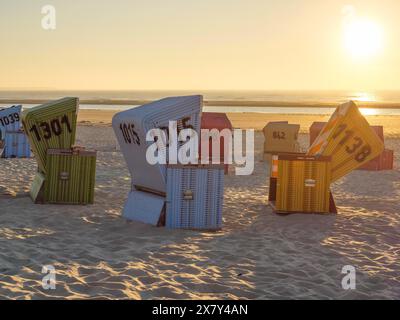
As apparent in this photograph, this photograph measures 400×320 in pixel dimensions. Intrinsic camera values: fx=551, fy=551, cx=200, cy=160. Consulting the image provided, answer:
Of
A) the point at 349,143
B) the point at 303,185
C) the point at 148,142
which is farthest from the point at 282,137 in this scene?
the point at 148,142

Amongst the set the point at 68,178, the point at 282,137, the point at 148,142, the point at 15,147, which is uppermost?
the point at 282,137

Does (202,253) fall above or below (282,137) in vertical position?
below

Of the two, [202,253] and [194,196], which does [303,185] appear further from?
[202,253]

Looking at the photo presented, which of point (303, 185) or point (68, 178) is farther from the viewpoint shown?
point (68, 178)

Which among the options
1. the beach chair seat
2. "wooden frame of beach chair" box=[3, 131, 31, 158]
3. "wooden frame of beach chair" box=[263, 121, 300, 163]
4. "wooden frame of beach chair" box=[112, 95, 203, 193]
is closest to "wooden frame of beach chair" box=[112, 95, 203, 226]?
"wooden frame of beach chair" box=[112, 95, 203, 193]

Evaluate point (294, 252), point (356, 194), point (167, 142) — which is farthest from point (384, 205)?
point (167, 142)

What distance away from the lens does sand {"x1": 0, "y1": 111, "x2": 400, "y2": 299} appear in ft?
23.0

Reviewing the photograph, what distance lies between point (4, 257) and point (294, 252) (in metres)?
4.47

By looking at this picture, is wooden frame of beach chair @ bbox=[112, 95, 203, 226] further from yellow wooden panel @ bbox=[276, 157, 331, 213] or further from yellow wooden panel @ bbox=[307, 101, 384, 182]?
yellow wooden panel @ bbox=[307, 101, 384, 182]

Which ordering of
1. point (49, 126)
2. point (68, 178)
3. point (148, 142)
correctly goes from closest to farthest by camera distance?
point (148, 142) < point (68, 178) < point (49, 126)

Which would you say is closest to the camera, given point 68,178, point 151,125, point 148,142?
point 151,125

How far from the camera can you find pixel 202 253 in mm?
8727

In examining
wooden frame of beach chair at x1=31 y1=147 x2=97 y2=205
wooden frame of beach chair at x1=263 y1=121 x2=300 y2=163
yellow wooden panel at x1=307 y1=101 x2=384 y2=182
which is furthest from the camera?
wooden frame of beach chair at x1=263 y1=121 x2=300 y2=163

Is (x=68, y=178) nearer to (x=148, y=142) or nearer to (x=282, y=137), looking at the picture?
(x=148, y=142)
